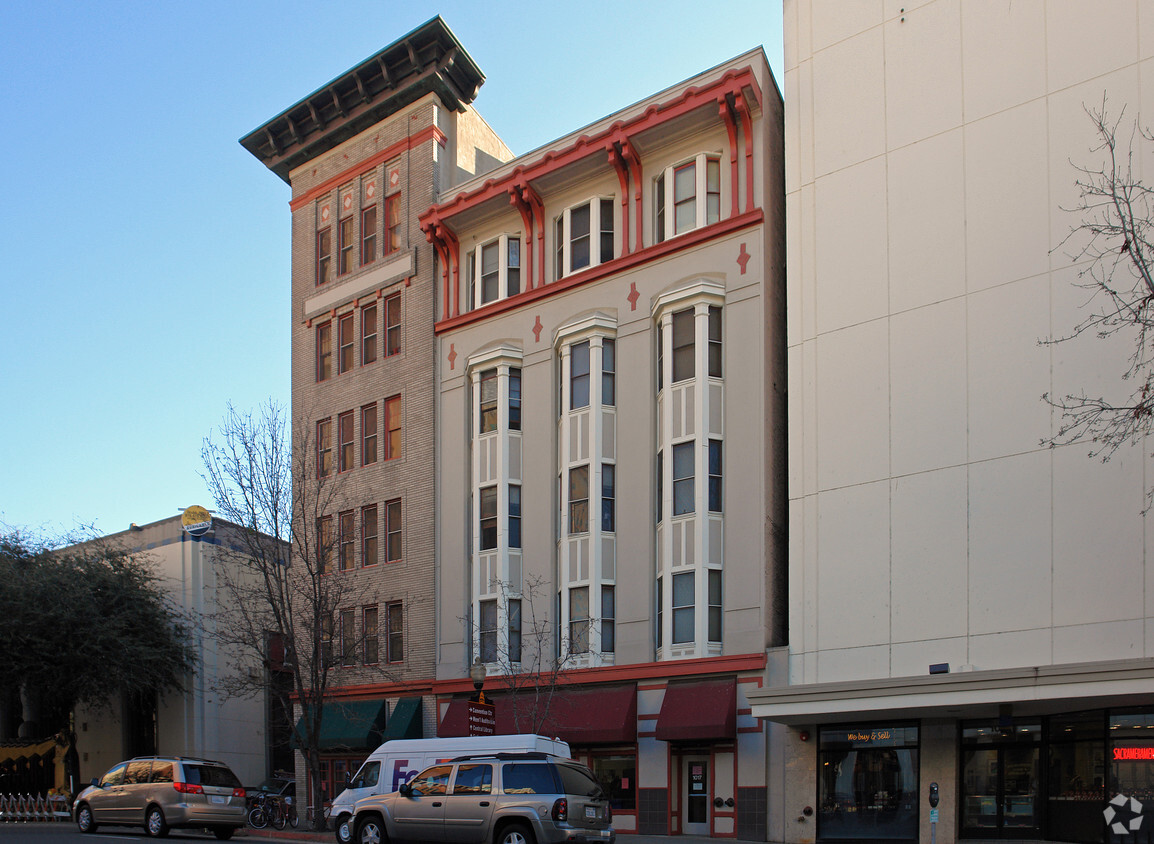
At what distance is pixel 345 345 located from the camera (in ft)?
131

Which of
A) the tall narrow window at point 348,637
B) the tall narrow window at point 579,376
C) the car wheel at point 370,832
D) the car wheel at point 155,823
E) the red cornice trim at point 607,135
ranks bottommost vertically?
the car wheel at point 155,823

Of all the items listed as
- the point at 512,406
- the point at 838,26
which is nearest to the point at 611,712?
the point at 512,406

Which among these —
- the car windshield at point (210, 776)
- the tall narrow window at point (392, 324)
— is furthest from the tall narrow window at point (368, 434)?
the car windshield at point (210, 776)

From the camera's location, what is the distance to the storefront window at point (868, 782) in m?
24.6

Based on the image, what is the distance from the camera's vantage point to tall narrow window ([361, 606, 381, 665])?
3631 cm

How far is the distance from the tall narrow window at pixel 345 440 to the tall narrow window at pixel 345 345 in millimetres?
1673

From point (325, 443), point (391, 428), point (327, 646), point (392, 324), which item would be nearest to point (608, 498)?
point (327, 646)

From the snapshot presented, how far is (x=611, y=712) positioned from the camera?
2897cm

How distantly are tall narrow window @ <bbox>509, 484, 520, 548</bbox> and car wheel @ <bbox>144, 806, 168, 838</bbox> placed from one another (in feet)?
38.8

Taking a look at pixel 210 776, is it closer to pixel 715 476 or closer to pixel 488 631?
pixel 488 631

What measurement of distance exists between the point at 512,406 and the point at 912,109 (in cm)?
1385

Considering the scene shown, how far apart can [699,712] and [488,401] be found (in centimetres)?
1200


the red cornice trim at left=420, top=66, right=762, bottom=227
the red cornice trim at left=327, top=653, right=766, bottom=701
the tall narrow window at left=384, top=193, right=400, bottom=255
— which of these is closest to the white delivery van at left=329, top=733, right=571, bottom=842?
the red cornice trim at left=327, top=653, right=766, bottom=701

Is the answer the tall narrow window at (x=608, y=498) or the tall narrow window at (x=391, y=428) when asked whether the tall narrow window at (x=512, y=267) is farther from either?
the tall narrow window at (x=608, y=498)
